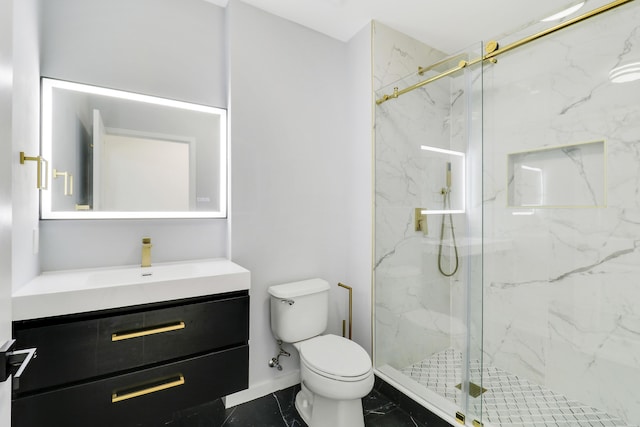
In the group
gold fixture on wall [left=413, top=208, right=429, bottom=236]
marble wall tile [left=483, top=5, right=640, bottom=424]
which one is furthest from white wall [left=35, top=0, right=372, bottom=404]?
marble wall tile [left=483, top=5, right=640, bottom=424]

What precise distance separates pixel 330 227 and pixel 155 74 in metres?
1.52

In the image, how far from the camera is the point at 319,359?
1658 millimetres

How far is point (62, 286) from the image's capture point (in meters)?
1.31

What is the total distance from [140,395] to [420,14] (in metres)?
2.72

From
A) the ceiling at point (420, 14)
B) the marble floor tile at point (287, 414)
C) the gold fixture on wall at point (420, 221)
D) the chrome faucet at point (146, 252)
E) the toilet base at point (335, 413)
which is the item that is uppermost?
the ceiling at point (420, 14)

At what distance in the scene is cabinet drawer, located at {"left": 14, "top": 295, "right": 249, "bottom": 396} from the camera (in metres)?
1.18

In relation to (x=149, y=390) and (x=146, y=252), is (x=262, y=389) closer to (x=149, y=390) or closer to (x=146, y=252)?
(x=149, y=390)

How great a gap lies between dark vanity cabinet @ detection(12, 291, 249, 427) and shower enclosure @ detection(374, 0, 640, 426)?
1.12 meters

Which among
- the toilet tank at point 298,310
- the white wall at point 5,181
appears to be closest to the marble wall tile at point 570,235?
the toilet tank at point 298,310

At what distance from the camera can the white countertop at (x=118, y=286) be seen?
119 centimetres

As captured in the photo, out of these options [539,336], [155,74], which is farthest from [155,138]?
[539,336]

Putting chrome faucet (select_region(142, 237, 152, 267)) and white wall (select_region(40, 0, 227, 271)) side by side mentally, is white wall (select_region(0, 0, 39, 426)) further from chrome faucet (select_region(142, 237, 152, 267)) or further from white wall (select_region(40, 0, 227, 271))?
chrome faucet (select_region(142, 237, 152, 267))

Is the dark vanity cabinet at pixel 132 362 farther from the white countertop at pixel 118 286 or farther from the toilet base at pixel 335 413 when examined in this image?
the toilet base at pixel 335 413

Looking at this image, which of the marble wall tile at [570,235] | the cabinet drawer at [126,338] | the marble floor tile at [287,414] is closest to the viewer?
the cabinet drawer at [126,338]
